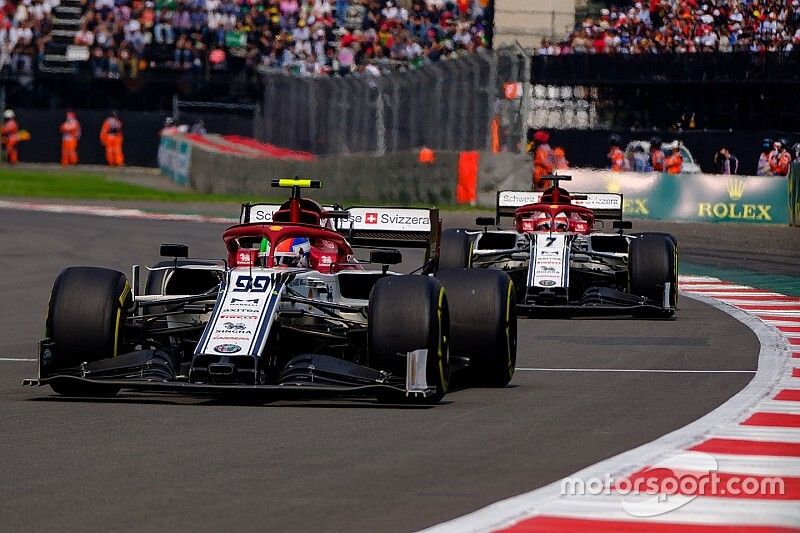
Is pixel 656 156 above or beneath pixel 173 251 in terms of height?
beneath

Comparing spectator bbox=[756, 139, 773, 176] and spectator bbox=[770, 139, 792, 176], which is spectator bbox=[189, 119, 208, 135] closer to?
spectator bbox=[756, 139, 773, 176]

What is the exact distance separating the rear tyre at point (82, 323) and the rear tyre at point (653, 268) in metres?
7.31

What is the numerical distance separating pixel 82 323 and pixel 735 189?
21231mm

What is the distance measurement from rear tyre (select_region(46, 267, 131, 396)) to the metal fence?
1956 centimetres

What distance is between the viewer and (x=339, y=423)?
8312 mm

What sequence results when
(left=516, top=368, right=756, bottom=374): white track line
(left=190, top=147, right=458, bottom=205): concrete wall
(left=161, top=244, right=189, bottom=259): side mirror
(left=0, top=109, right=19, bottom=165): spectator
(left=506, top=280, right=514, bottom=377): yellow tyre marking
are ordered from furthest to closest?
(left=0, top=109, right=19, bottom=165): spectator, (left=190, top=147, right=458, bottom=205): concrete wall, (left=516, top=368, right=756, bottom=374): white track line, (left=161, top=244, right=189, bottom=259): side mirror, (left=506, top=280, right=514, bottom=377): yellow tyre marking

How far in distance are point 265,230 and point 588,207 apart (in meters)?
7.73

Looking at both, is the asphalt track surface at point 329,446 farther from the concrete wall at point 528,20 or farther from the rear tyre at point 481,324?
the concrete wall at point 528,20

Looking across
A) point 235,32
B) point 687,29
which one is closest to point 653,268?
point 687,29

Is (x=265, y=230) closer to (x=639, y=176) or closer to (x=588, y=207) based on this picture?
(x=588, y=207)

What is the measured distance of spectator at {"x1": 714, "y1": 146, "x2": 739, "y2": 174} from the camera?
32.4m

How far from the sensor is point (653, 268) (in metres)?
15.8

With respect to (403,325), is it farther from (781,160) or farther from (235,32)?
(235,32)

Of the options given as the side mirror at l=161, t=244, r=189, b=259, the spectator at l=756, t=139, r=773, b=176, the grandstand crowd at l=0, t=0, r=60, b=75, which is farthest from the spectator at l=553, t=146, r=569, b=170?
the side mirror at l=161, t=244, r=189, b=259
